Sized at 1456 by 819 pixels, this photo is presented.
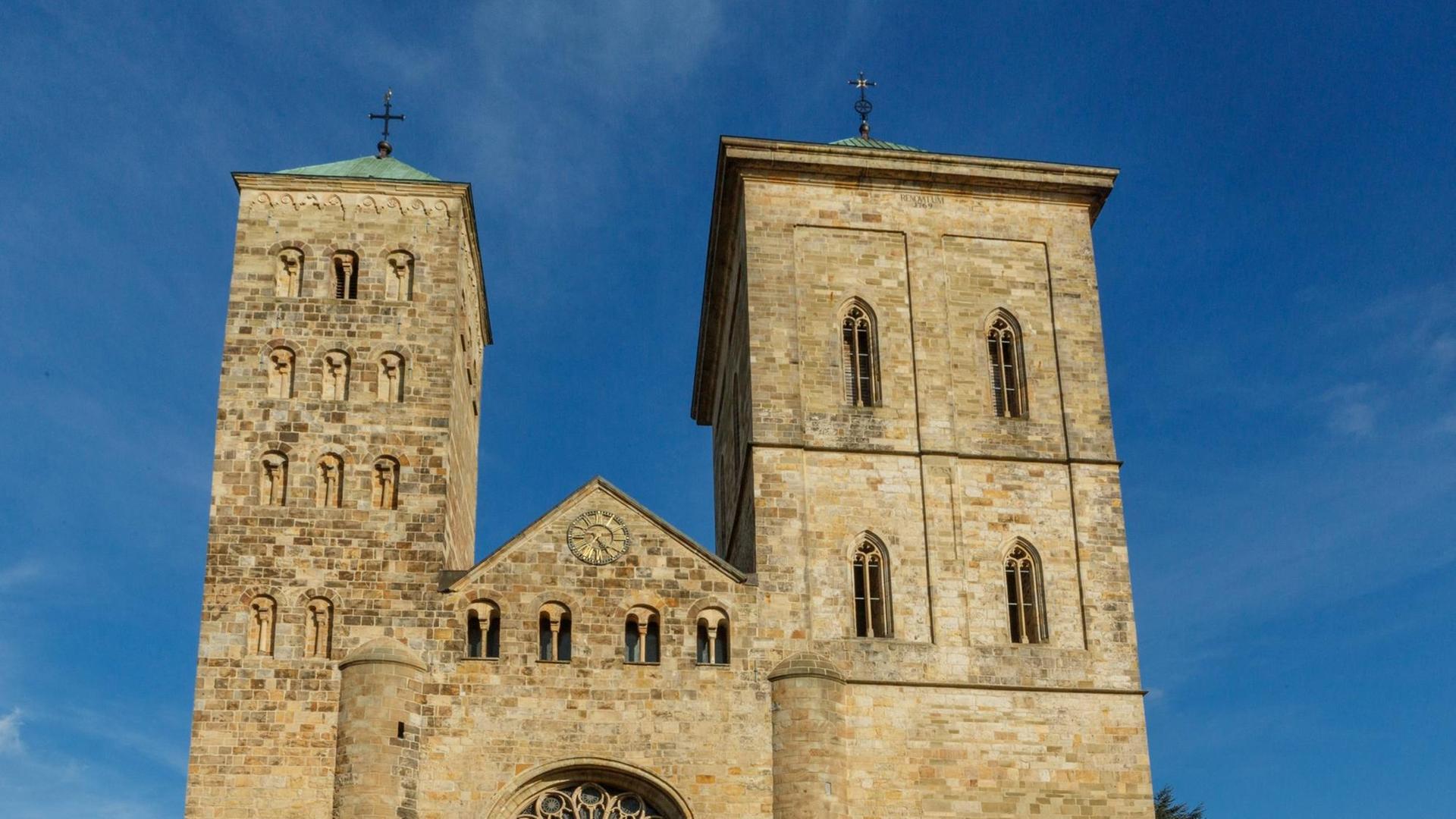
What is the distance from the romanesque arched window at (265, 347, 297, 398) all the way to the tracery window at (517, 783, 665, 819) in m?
8.37

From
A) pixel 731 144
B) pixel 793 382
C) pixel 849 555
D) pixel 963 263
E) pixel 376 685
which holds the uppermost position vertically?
pixel 731 144

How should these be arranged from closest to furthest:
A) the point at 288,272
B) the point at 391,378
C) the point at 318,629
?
1. the point at 318,629
2. the point at 391,378
3. the point at 288,272

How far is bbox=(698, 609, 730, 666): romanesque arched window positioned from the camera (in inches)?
1087

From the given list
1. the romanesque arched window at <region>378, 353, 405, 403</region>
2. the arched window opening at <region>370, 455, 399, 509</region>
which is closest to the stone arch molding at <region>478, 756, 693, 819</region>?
the arched window opening at <region>370, 455, 399, 509</region>

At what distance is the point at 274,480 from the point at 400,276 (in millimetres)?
4444

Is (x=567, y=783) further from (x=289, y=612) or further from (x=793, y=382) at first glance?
(x=793, y=382)

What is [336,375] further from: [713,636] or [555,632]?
[713,636]

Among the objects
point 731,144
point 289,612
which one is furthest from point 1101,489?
point 289,612

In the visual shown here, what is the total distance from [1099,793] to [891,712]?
3.56 meters

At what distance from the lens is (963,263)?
104 ft

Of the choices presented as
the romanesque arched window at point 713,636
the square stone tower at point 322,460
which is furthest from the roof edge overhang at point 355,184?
the romanesque arched window at point 713,636

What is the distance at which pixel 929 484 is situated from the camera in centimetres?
2938

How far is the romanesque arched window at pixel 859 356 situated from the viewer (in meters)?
30.3

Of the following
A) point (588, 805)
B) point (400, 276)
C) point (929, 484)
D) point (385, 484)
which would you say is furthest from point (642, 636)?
point (400, 276)
